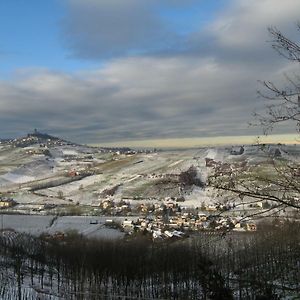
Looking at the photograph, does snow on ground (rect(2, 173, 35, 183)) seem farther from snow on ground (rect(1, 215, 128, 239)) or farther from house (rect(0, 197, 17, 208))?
snow on ground (rect(1, 215, 128, 239))

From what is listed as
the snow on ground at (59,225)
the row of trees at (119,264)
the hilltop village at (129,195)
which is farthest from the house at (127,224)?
the row of trees at (119,264)

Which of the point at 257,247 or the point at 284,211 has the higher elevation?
the point at 284,211

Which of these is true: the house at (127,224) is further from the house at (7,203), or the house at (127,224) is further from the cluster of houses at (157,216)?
the house at (7,203)

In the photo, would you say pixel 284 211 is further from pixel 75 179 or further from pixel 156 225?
pixel 75 179

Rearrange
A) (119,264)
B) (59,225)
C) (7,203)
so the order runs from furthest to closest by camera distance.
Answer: (7,203)
(59,225)
(119,264)

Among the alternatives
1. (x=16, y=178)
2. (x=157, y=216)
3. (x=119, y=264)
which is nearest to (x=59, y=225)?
(x=157, y=216)

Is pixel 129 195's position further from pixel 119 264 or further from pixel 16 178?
pixel 119 264

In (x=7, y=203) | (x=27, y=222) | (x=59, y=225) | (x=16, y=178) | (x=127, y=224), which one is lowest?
(x=59, y=225)

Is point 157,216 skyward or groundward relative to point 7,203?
groundward

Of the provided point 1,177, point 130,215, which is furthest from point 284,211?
point 1,177

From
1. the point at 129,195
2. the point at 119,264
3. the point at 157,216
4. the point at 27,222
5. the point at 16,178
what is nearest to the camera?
the point at 119,264

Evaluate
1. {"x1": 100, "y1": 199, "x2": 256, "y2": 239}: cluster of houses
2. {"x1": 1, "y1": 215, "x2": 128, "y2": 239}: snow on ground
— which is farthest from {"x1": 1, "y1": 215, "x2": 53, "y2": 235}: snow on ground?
{"x1": 100, "y1": 199, "x2": 256, "y2": 239}: cluster of houses
